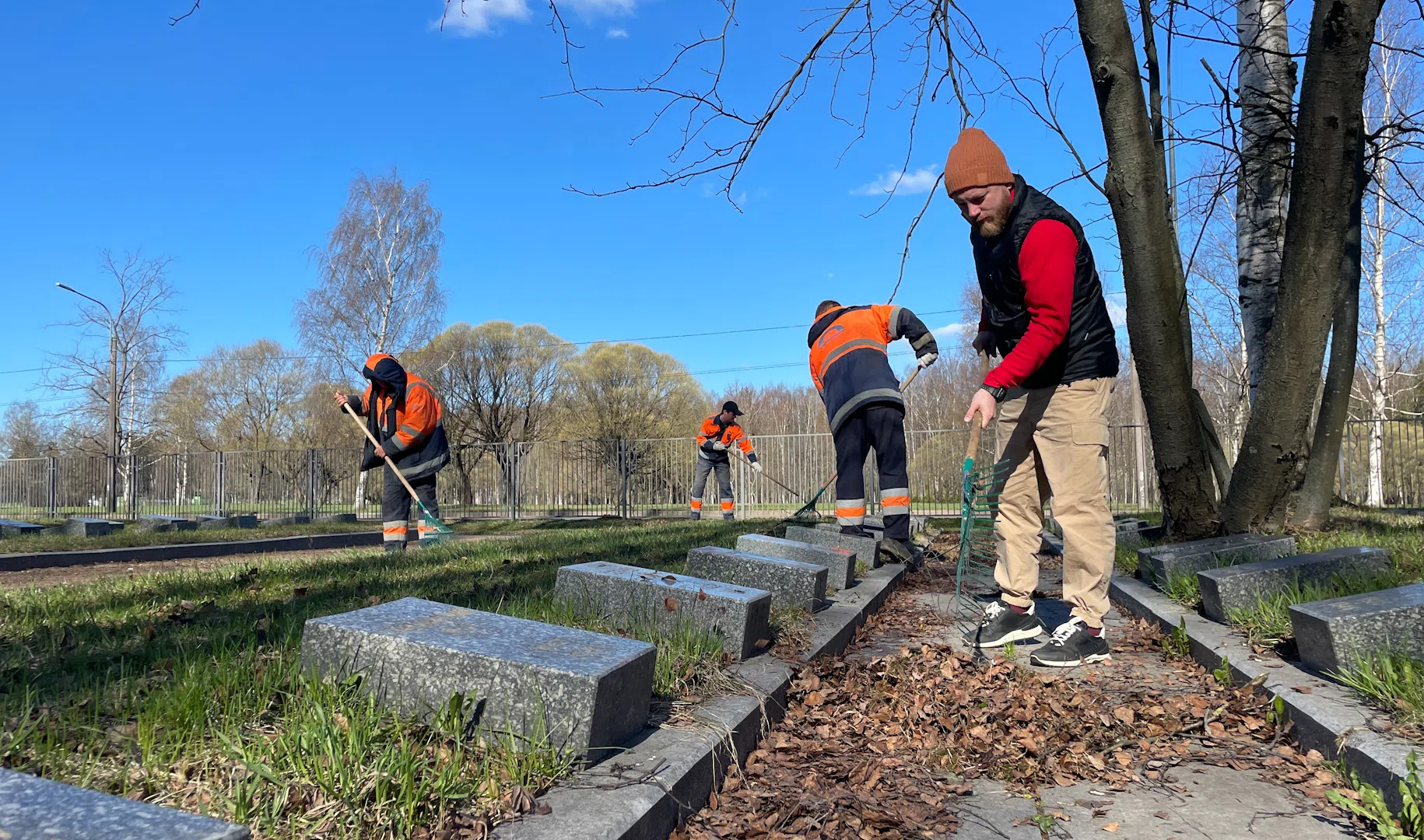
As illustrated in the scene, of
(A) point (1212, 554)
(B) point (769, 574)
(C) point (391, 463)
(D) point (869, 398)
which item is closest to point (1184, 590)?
(A) point (1212, 554)

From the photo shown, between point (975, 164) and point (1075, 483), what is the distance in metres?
1.52

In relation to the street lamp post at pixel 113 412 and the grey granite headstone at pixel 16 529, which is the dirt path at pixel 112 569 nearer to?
the grey granite headstone at pixel 16 529

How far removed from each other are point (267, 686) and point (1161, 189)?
5.68 meters

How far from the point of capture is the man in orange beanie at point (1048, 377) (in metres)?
3.87

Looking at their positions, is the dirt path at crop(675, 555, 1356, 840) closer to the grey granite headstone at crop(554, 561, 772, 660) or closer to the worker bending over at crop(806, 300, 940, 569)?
the grey granite headstone at crop(554, 561, 772, 660)

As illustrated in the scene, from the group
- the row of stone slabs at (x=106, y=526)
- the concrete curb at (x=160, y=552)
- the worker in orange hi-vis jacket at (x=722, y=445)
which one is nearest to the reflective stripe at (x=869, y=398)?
the concrete curb at (x=160, y=552)

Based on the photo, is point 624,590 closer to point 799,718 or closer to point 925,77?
point 799,718

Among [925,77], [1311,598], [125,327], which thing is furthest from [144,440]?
[1311,598]

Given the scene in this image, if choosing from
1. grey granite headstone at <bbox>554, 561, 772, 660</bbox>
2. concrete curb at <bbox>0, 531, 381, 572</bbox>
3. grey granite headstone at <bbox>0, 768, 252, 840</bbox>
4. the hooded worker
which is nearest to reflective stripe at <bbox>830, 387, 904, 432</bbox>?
grey granite headstone at <bbox>554, 561, 772, 660</bbox>

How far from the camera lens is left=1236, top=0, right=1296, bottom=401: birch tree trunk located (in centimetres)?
714

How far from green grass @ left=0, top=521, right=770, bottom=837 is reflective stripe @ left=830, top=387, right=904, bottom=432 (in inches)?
154

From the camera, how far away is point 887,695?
11.2 feet

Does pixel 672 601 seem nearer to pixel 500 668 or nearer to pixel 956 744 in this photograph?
pixel 956 744

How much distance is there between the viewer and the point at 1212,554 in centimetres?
500
